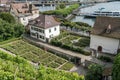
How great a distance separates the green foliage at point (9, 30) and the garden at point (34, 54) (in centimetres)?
333

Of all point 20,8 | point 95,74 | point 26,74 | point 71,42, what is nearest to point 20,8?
point 20,8

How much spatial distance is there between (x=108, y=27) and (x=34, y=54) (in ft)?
62.8

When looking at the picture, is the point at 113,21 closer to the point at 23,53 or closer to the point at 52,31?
the point at 52,31

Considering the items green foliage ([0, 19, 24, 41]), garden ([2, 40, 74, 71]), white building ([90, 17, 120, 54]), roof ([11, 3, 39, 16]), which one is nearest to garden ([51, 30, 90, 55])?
white building ([90, 17, 120, 54])

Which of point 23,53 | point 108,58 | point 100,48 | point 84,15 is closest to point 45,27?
point 23,53

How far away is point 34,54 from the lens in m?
47.3

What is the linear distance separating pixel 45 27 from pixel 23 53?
10009 mm

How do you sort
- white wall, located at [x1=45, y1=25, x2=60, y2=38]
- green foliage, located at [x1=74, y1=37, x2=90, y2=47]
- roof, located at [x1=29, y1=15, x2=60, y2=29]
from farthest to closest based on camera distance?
white wall, located at [x1=45, y1=25, x2=60, y2=38] < roof, located at [x1=29, y1=15, x2=60, y2=29] < green foliage, located at [x1=74, y1=37, x2=90, y2=47]

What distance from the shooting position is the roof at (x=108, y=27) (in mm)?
44250

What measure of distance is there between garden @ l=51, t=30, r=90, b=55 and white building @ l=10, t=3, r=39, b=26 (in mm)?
19955

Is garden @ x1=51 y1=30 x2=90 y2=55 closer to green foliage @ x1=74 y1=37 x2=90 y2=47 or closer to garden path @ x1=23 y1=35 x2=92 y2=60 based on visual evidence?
green foliage @ x1=74 y1=37 x2=90 y2=47

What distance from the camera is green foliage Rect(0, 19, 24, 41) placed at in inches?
2183

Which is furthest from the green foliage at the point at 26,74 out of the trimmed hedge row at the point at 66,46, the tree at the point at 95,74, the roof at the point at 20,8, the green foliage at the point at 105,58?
the roof at the point at 20,8

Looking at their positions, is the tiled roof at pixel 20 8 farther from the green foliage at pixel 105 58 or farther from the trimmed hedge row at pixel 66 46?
the green foliage at pixel 105 58
